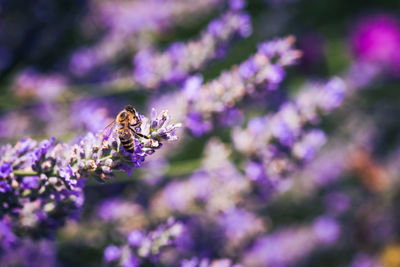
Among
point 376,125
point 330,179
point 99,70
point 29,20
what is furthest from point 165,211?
point 376,125

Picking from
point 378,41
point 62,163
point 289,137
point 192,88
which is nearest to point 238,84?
point 192,88

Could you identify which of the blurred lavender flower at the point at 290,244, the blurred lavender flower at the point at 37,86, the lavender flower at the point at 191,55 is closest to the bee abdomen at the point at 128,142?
the lavender flower at the point at 191,55

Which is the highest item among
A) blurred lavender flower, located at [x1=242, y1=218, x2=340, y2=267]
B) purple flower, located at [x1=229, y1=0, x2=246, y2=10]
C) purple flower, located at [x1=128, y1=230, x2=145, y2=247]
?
purple flower, located at [x1=229, y1=0, x2=246, y2=10]

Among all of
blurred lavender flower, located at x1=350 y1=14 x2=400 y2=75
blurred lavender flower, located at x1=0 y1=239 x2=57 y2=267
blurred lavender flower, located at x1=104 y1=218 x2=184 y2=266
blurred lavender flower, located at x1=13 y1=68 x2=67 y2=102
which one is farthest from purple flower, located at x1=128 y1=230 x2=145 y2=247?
blurred lavender flower, located at x1=350 y1=14 x2=400 y2=75

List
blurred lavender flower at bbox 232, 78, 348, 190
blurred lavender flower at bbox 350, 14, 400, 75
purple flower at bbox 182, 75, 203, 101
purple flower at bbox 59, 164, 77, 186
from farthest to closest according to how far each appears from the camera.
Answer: blurred lavender flower at bbox 350, 14, 400, 75, blurred lavender flower at bbox 232, 78, 348, 190, purple flower at bbox 182, 75, 203, 101, purple flower at bbox 59, 164, 77, 186

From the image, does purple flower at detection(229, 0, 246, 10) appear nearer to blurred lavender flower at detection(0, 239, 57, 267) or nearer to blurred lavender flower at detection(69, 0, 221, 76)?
blurred lavender flower at detection(69, 0, 221, 76)

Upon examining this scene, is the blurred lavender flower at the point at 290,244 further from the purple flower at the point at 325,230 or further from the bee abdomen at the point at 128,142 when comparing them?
the bee abdomen at the point at 128,142

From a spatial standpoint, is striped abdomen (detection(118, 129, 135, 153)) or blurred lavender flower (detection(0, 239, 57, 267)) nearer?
striped abdomen (detection(118, 129, 135, 153))

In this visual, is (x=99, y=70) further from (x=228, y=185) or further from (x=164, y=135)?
(x=164, y=135)
